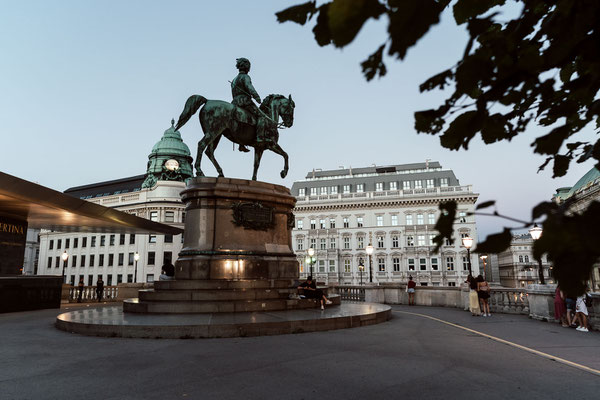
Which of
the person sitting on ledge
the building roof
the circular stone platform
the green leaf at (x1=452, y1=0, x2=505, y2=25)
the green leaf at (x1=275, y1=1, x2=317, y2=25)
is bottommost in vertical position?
the circular stone platform

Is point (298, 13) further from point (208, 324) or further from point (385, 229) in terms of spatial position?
point (385, 229)

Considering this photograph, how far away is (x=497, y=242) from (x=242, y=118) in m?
13.9

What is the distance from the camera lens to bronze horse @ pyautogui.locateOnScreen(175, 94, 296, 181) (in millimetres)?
14078

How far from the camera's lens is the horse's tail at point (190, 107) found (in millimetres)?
13719

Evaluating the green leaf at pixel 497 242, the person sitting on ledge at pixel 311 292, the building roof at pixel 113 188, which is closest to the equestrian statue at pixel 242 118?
the person sitting on ledge at pixel 311 292

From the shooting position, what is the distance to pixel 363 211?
219 feet

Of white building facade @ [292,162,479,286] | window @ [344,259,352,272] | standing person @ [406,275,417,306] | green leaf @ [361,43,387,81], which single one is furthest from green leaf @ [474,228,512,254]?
window @ [344,259,352,272]

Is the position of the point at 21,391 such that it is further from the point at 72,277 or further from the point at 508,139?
the point at 72,277

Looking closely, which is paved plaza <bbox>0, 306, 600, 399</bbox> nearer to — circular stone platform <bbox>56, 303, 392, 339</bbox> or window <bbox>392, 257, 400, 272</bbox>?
circular stone platform <bbox>56, 303, 392, 339</bbox>

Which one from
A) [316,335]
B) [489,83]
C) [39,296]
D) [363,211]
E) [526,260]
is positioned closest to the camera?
[489,83]

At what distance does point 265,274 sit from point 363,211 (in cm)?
5489

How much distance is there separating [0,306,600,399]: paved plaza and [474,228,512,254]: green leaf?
4.03m

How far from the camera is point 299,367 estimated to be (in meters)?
6.14

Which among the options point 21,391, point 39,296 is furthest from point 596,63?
point 39,296
